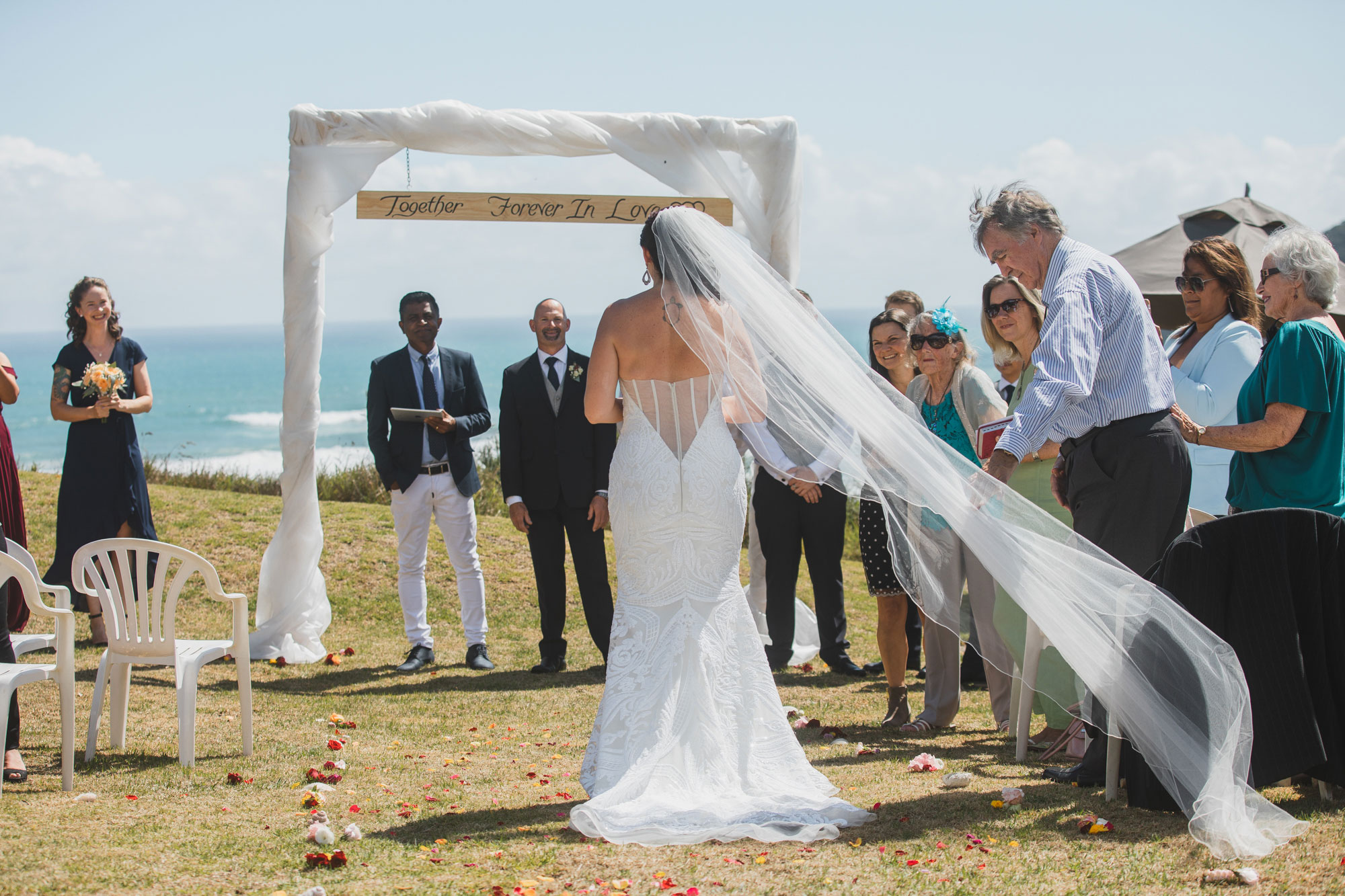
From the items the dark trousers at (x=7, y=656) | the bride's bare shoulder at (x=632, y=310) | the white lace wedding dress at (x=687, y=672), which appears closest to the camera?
the white lace wedding dress at (x=687, y=672)

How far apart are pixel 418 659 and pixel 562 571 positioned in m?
1.10

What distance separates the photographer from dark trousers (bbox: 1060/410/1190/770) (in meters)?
3.70

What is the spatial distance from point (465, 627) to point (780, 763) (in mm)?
3790

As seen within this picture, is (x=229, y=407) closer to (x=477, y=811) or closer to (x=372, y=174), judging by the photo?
(x=372, y=174)

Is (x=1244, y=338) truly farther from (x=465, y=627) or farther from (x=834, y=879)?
(x=465, y=627)

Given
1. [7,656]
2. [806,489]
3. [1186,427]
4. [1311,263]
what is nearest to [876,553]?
[806,489]

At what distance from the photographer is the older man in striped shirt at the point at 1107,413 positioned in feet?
11.9

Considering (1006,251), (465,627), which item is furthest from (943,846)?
(465,627)

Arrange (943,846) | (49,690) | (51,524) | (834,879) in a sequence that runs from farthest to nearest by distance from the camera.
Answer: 1. (51,524)
2. (49,690)
3. (943,846)
4. (834,879)

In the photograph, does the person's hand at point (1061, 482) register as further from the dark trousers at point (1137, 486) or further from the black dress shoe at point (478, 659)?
the black dress shoe at point (478, 659)

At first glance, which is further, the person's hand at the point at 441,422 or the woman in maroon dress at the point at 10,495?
the person's hand at the point at 441,422

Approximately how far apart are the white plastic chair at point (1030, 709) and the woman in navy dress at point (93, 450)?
541cm

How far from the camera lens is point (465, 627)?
23.3 ft

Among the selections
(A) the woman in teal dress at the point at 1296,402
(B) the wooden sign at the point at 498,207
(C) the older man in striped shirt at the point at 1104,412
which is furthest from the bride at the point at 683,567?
(B) the wooden sign at the point at 498,207
